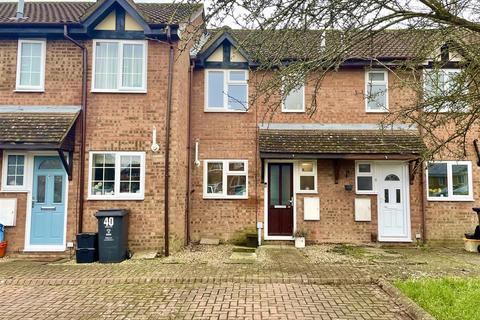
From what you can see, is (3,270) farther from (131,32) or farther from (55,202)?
(131,32)

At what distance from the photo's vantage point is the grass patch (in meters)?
5.39

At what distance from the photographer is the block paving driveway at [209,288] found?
588cm

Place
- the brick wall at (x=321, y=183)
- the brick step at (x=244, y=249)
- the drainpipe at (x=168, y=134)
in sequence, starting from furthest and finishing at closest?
1. the brick wall at (x=321, y=183)
2. the brick step at (x=244, y=249)
3. the drainpipe at (x=168, y=134)

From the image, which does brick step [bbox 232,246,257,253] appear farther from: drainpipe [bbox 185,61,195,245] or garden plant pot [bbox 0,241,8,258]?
garden plant pot [bbox 0,241,8,258]

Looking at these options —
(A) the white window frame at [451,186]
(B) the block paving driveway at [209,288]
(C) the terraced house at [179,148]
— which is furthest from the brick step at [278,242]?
(A) the white window frame at [451,186]

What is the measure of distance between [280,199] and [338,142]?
2.77 meters

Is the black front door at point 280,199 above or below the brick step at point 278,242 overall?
above

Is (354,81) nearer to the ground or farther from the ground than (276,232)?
farther from the ground

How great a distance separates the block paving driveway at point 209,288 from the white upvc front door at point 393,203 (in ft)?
6.84

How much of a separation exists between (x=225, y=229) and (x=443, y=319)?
25.8ft

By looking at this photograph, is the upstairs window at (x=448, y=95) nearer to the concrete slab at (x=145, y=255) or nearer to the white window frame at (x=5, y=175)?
the concrete slab at (x=145, y=255)

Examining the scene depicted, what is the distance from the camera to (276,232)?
12.3 m

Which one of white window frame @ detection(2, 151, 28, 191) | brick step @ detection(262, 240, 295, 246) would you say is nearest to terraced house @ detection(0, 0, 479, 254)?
white window frame @ detection(2, 151, 28, 191)

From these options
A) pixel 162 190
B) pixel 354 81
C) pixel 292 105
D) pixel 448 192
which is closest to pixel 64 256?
pixel 162 190
